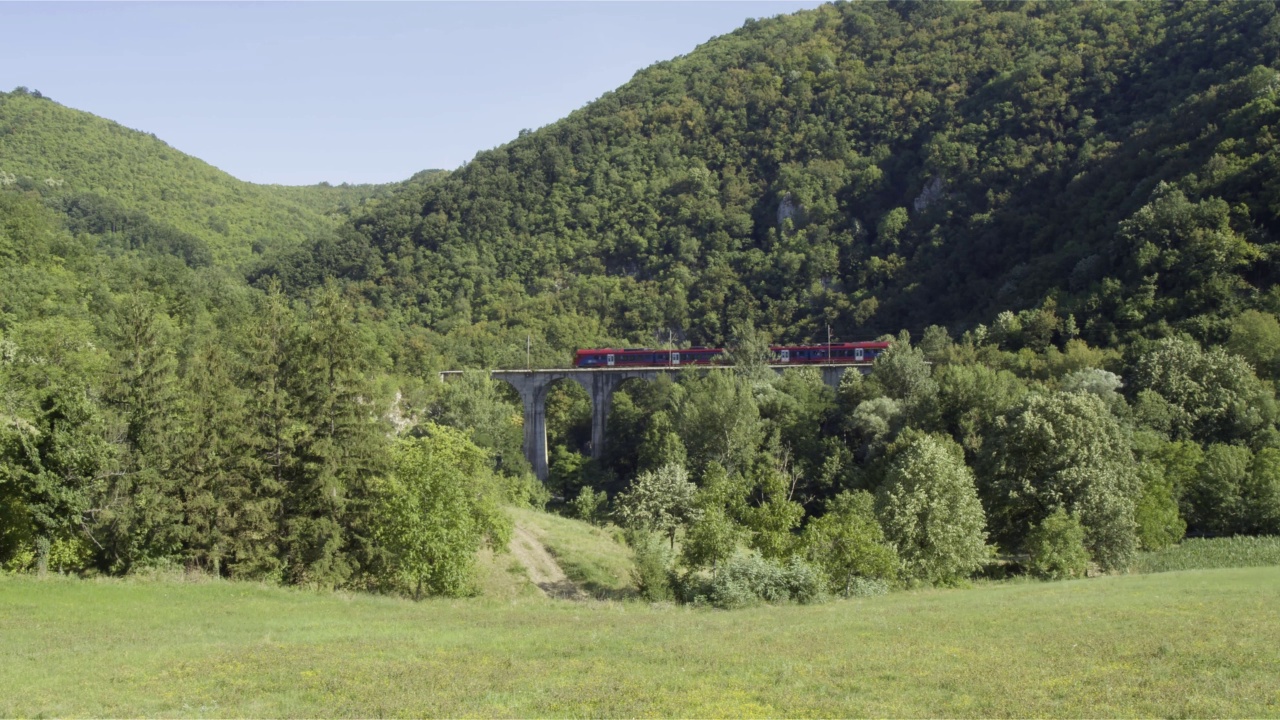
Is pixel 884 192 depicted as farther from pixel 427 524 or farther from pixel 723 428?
pixel 427 524

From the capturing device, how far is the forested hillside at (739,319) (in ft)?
92.9

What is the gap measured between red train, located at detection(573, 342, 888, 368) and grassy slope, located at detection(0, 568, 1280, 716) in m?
54.4

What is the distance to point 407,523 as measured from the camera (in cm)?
2802

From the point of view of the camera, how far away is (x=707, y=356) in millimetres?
86250

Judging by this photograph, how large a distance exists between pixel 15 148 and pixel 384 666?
6407 inches

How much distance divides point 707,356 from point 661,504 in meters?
42.4

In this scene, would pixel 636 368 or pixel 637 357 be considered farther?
pixel 637 357

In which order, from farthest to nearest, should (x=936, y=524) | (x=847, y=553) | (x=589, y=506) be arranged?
1. (x=589, y=506)
2. (x=936, y=524)
3. (x=847, y=553)

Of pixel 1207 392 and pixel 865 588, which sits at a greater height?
pixel 1207 392

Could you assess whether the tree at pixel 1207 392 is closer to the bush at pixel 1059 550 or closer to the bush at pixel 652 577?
the bush at pixel 1059 550

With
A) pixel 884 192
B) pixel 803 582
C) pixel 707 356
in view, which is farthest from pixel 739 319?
pixel 803 582

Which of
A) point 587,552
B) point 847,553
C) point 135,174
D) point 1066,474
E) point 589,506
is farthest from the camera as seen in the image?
point 135,174

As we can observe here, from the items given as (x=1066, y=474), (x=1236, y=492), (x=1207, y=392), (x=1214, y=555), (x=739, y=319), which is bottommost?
(x=1214, y=555)

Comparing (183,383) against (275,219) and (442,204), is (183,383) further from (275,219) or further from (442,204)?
(275,219)
